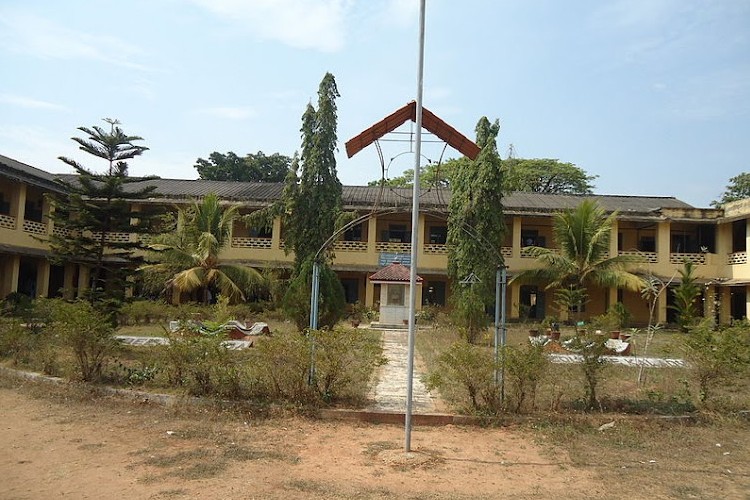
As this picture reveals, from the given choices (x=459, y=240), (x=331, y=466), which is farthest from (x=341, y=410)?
(x=459, y=240)

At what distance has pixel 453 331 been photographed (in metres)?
16.2

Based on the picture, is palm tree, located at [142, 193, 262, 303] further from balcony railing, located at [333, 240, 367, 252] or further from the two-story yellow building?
balcony railing, located at [333, 240, 367, 252]

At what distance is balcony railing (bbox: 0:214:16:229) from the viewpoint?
18156 millimetres

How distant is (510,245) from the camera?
24062mm

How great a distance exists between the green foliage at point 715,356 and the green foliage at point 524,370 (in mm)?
1942

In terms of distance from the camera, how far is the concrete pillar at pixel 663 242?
22.2 m

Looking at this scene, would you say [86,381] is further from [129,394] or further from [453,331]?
[453,331]

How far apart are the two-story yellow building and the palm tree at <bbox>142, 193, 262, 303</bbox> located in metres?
2.20

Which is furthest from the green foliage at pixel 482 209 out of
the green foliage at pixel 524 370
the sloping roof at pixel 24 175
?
the sloping roof at pixel 24 175

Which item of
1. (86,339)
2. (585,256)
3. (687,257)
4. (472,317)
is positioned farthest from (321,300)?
(687,257)

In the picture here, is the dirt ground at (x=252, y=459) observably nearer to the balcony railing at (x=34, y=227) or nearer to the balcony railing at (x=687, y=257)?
the balcony railing at (x=34, y=227)

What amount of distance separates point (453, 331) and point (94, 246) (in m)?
9.71

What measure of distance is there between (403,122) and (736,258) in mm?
19841

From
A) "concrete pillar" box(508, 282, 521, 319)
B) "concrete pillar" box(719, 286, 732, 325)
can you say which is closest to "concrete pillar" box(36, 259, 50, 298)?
"concrete pillar" box(508, 282, 521, 319)
